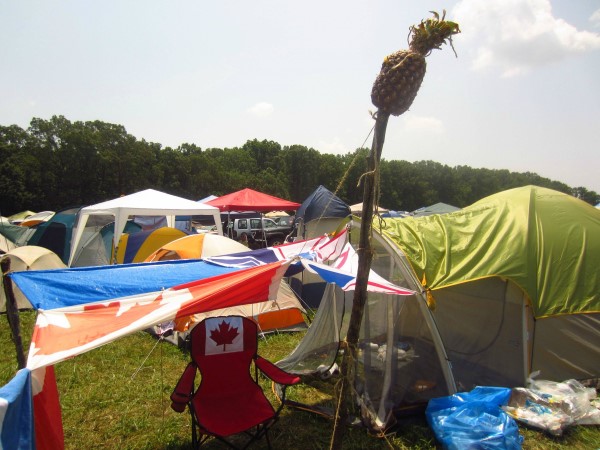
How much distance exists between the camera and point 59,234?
10867 mm

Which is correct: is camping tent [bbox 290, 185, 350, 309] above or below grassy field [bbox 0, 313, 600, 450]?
above

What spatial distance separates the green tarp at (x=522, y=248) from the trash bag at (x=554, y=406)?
0.71 meters

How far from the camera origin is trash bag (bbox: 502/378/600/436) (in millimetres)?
3338

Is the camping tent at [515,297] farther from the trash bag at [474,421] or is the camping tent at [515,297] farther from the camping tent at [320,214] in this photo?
the camping tent at [320,214]

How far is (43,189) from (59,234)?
65.3 ft

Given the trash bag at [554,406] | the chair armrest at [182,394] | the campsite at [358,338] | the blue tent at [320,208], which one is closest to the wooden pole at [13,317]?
the campsite at [358,338]

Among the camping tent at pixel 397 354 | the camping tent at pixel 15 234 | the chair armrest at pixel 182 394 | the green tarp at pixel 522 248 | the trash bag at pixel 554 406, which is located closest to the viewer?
the chair armrest at pixel 182 394

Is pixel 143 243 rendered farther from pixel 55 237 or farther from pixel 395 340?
pixel 395 340

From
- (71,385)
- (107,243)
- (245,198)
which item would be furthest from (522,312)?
(245,198)

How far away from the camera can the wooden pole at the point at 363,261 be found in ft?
6.10

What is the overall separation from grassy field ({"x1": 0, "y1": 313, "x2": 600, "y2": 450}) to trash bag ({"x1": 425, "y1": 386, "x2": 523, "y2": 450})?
191mm

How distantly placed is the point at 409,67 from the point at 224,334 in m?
2.70

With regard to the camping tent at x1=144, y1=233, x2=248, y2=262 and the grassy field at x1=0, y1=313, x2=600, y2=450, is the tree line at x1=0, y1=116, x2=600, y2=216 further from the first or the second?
the grassy field at x1=0, y1=313, x2=600, y2=450

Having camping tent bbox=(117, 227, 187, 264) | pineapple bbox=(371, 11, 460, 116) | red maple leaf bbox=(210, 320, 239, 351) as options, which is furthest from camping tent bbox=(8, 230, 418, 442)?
camping tent bbox=(117, 227, 187, 264)
